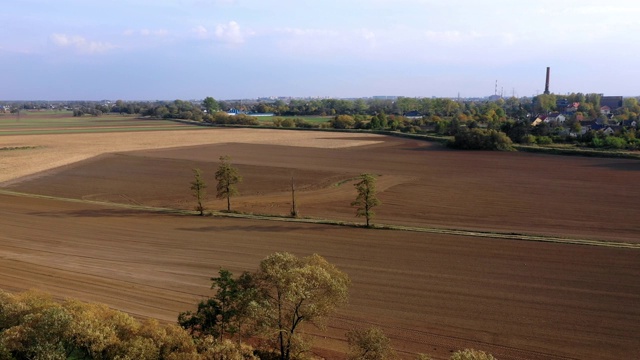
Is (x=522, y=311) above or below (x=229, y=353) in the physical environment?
below

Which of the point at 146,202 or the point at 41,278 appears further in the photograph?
the point at 146,202

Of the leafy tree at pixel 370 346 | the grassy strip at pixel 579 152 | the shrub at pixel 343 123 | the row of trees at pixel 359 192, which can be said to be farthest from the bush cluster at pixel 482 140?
the leafy tree at pixel 370 346

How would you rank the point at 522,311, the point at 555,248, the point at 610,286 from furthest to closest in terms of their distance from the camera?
the point at 555,248 < the point at 610,286 < the point at 522,311

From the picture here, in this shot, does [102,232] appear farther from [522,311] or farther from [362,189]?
[522,311]

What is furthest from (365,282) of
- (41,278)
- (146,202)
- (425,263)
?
(146,202)

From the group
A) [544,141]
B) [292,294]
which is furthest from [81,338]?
[544,141]

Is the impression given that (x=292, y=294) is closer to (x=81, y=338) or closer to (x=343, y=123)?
(x=81, y=338)

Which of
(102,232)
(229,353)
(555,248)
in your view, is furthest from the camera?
(102,232)
